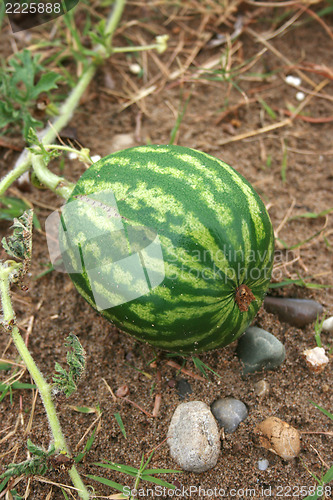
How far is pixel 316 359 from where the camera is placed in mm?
2305

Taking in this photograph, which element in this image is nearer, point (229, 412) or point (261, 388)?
point (229, 412)

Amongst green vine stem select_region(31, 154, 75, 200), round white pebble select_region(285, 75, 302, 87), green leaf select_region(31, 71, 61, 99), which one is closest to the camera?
green vine stem select_region(31, 154, 75, 200)

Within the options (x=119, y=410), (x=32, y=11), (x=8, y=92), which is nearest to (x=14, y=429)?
(x=119, y=410)

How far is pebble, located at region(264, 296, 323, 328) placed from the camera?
8.09ft

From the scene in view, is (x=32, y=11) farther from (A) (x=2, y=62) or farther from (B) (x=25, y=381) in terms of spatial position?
(B) (x=25, y=381)

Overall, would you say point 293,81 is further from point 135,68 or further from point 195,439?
point 195,439

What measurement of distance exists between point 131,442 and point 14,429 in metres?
0.58

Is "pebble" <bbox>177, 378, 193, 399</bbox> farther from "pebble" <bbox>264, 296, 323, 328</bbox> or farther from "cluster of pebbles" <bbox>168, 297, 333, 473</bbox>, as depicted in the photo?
"pebble" <bbox>264, 296, 323, 328</bbox>

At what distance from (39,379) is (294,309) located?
4.41 feet

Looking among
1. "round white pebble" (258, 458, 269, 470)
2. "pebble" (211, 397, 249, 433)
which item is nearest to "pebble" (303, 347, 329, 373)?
"pebble" (211, 397, 249, 433)

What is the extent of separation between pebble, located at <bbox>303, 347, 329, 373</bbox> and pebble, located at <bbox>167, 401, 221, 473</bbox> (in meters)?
0.58

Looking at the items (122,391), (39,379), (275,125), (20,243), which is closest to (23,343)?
(39,379)

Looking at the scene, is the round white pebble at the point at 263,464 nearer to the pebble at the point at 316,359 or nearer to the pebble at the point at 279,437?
the pebble at the point at 279,437

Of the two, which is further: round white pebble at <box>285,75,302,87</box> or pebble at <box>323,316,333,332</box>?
round white pebble at <box>285,75,302,87</box>
